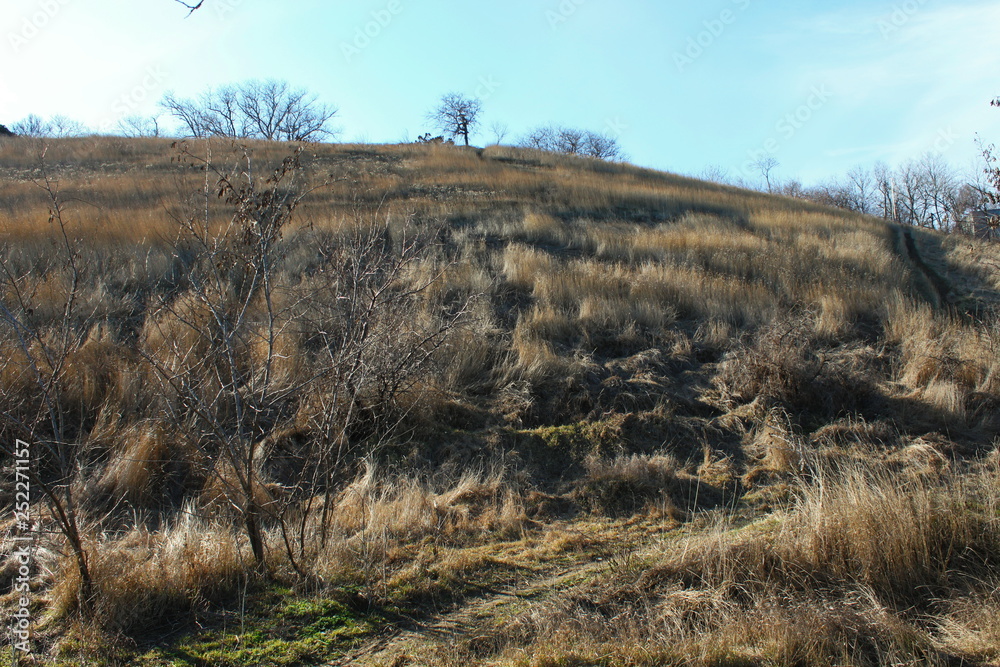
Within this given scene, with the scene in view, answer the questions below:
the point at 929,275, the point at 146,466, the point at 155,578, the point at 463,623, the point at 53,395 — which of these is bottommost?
the point at 463,623

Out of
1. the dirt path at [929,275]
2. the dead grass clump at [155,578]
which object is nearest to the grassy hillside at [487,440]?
the dead grass clump at [155,578]

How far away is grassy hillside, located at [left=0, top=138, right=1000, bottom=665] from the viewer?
3648 mm

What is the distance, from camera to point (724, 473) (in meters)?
6.51

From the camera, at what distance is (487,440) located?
6.91 metres

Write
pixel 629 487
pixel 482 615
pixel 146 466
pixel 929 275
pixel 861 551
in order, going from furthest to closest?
pixel 929 275
pixel 629 487
pixel 146 466
pixel 861 551
pixel 482 615

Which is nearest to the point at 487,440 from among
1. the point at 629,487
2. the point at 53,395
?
the point at 629,487

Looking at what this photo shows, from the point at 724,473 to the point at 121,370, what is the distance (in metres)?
6.89

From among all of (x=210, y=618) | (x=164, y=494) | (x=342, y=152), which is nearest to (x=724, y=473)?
(x=210, y=618)

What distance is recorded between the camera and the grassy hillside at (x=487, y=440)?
144 inches

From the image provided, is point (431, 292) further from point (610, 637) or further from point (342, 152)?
point (342, 152)

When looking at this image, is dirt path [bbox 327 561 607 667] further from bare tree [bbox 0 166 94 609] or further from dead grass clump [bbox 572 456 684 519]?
bare tree [bbox 0 166 94 609]

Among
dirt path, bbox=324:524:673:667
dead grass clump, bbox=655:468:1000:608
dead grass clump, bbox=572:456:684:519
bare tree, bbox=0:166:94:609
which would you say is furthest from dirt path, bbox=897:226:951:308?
bare tree, bbox=0:166:94:609

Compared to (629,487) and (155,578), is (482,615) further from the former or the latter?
(629,487)

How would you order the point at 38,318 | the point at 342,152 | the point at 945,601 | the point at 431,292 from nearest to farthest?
the point at 945,601 → the point at 38,318 → the point at 431,292 → the point at 342,152
